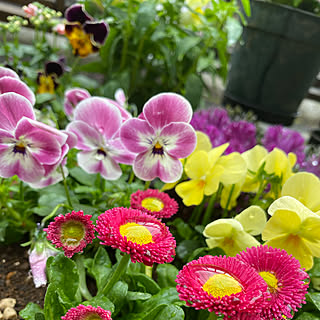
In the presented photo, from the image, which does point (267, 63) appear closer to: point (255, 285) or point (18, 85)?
point (18, 85)

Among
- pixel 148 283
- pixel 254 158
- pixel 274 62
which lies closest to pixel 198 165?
pixel 254 158

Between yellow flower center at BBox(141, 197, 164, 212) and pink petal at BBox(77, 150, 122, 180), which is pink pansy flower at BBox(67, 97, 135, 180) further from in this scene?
yellow flower center at BBox(141, 197, 164, 212)

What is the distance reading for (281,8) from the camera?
1.96m

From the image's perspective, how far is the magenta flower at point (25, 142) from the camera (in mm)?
615

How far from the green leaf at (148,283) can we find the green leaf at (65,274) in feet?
0.43

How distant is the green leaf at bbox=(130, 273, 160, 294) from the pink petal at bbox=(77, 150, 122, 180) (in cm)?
20

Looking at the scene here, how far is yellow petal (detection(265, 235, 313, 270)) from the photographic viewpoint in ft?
2.05

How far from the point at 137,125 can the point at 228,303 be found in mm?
373

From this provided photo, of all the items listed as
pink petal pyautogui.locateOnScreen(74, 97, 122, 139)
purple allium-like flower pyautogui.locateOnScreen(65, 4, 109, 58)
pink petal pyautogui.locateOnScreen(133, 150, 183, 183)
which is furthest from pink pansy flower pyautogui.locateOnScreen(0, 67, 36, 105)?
purple allium-like flower pyautogui.locateOnScreen(65, 4, 109, 58)

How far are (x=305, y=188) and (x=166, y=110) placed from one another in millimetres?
262

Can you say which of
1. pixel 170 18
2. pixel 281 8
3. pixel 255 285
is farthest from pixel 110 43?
pixel 255 285

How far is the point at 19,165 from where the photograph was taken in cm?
68

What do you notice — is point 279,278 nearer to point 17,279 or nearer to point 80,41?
point 17,279

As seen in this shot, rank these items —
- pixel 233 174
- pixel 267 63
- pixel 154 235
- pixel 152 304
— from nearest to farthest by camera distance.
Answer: pixel 154 235
pixel 152 304
pixel 233 174
pixel 267 63
